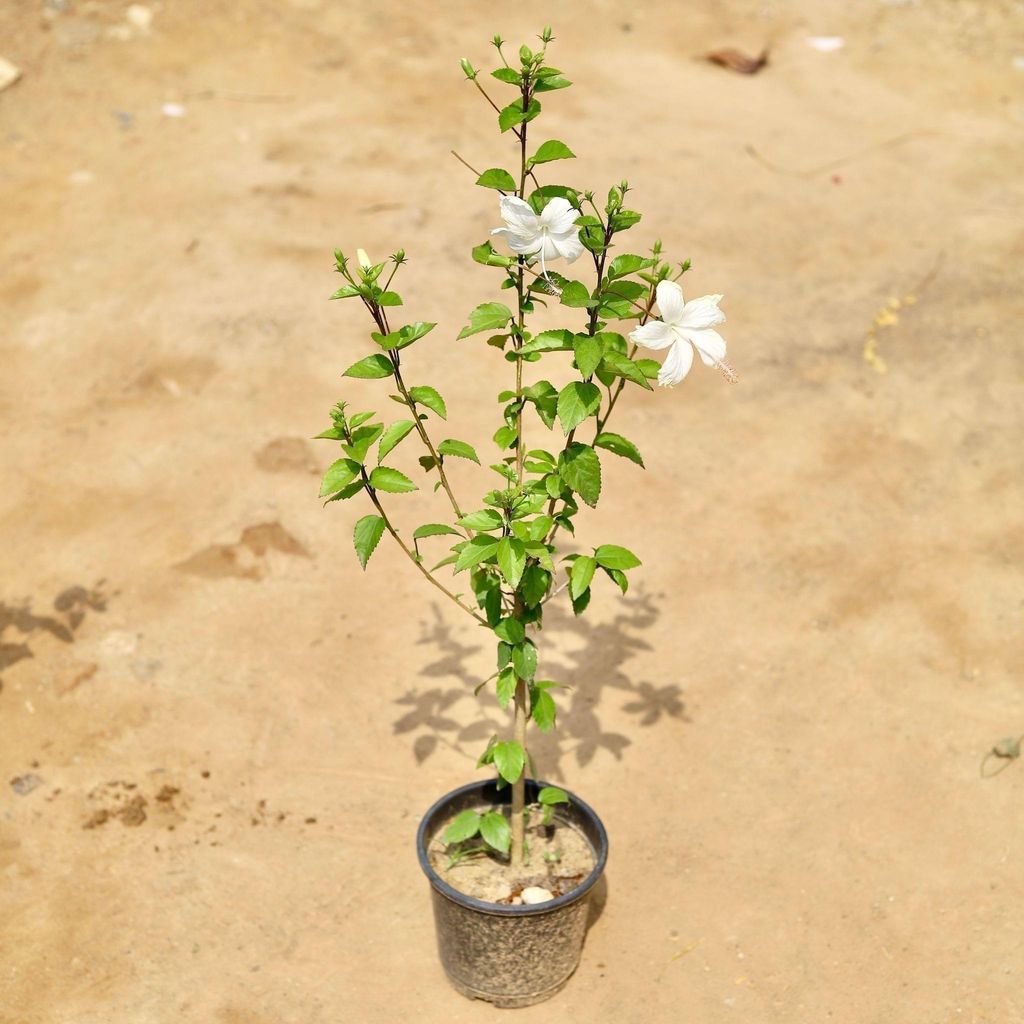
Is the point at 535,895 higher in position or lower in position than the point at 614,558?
lower

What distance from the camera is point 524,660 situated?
305 centimetres

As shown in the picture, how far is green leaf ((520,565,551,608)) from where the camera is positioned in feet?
9.82

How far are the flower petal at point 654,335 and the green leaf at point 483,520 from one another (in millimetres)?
566

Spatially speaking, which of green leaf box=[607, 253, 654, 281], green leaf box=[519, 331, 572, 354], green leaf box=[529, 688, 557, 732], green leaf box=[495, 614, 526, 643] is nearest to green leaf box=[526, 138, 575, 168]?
green leaf box=[607, 253, 654, 281]

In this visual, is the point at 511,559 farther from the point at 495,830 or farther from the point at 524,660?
the point at 495,830

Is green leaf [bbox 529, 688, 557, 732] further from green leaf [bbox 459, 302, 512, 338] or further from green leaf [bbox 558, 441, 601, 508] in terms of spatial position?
green leaf [bbox 459, 302, 512, 338]

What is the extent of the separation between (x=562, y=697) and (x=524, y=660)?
59.2 inches

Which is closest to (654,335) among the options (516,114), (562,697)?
(516,114)

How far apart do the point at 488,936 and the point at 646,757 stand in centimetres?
119

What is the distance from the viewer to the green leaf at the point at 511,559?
8.91 feet

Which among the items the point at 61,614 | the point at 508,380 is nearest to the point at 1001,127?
the point at 508,380

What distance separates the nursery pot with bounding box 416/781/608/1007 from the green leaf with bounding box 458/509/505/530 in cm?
103

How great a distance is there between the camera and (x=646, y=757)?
4.31 metres

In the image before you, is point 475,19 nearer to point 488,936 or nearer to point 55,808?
point 55,808
